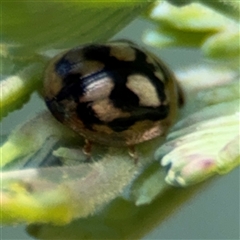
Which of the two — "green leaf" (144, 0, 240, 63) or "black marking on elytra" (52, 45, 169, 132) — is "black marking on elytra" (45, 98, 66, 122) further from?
"green leaf" (144, 0, 240, 63)

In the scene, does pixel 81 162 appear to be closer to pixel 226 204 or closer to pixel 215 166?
pixel 215 166

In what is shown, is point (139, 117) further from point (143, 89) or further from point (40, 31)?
point (40, 31)

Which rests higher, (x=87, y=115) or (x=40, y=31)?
(x=40, y=31)

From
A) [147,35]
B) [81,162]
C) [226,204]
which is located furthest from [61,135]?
[226,204]

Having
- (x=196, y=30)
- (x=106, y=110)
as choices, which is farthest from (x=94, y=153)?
(x=196, y=30)

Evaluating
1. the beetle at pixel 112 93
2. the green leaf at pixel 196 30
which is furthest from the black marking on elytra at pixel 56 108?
the green leaf at pixel 196 30

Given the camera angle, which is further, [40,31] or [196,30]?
[196,30]

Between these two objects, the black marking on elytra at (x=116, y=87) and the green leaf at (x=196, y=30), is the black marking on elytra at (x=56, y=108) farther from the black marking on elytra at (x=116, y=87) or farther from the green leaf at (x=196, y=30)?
the green leaf at (x=196, y=30)

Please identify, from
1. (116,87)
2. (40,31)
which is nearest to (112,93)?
(116,87)

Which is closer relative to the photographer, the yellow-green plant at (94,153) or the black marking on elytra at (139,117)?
the yellow-green plant at (94,153)
